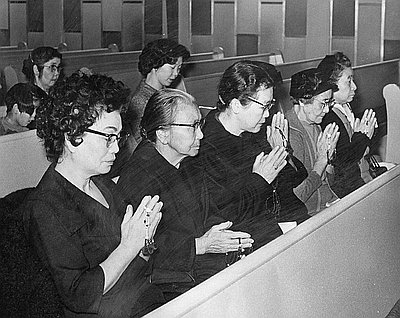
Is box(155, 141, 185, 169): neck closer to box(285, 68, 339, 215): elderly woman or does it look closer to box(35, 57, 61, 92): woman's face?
box(35, 57, 61, 92): woman's face

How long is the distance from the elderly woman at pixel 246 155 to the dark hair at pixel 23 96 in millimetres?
409

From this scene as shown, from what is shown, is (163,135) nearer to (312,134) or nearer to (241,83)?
(241,83)

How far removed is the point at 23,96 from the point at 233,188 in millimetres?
546

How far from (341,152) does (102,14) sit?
1111mm

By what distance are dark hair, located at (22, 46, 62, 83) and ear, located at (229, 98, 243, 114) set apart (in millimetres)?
481

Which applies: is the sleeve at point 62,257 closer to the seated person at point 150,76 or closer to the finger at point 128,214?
the finger at point 128,214

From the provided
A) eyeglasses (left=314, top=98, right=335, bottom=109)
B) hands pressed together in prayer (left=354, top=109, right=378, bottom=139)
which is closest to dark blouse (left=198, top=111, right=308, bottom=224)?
eyeglasses (left=314, top=98, right=335, bottom=109)

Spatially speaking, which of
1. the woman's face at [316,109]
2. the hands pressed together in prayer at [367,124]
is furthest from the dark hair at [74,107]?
the hands pressed together in prayer at [367,124]

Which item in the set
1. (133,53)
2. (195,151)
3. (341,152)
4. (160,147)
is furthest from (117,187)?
(341,152)

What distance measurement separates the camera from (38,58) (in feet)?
5.10

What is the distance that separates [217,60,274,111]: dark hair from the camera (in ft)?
6.31

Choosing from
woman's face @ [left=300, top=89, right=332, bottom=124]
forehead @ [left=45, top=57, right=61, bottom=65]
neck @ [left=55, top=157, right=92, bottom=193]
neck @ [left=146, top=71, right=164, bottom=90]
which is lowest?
woman's face @ [left=300, top=89, right=332, bottom=124]

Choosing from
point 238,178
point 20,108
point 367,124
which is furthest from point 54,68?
point 367,124

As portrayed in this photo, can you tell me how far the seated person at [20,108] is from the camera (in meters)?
1.57
